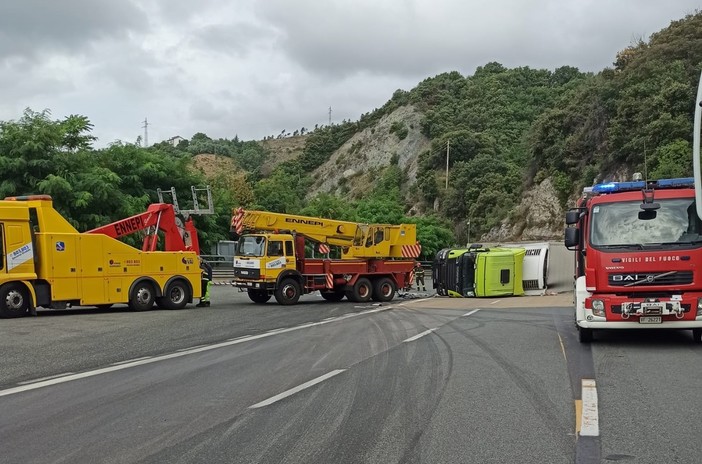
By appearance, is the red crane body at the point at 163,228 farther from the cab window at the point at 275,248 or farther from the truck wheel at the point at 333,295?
the truck wheel at the point at 333,295

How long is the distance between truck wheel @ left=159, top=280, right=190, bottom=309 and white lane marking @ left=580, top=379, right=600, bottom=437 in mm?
15070

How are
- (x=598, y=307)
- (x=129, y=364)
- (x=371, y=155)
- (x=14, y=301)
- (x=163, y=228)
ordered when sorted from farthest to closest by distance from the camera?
(x=371, y=155)
(x=163, y=228)
(x=14, y=301)
(x=598, y=307)
(x=129, y=364)

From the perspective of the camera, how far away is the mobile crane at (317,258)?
2395 centimetres

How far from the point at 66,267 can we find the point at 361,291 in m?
11.3

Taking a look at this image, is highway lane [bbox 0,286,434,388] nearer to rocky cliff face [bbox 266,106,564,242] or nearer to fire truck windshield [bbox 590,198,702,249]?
fire truck windshield [bbox 590,198,702,249]

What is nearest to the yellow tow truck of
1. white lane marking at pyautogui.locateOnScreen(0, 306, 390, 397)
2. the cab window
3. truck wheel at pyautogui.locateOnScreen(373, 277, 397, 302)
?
the cab window

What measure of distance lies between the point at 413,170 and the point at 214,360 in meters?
86.9

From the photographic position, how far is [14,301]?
17.4 metres

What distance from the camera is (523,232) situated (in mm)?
58625

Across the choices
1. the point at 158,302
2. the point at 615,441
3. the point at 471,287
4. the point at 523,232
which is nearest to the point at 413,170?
A: the point at 523,232

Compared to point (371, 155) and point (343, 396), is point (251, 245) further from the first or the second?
point (371, 155)

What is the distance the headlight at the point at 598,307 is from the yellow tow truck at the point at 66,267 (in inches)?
534

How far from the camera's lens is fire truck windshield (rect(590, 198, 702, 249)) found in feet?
36.9

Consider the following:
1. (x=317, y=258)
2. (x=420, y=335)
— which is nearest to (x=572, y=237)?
(x=420, y=335)
